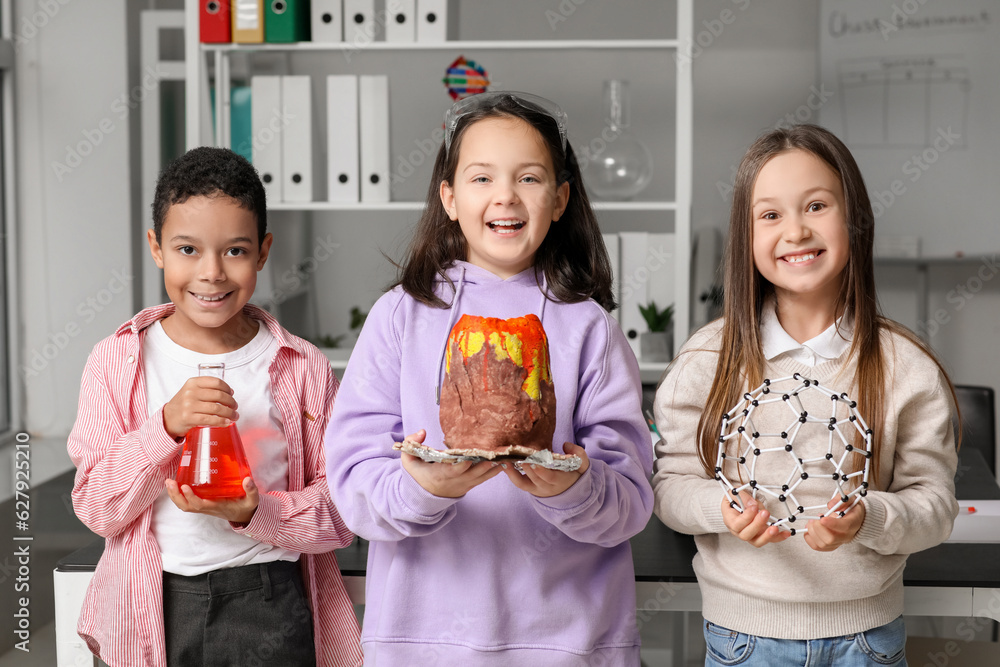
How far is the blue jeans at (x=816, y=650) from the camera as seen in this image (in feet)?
3.64

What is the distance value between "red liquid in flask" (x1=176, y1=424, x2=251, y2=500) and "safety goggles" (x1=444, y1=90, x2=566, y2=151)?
46 cm

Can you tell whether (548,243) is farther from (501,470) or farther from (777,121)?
(777,121)

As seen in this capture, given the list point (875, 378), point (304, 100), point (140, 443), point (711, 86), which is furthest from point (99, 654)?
point (711, 86)

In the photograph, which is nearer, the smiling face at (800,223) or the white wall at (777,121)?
the smiling face at (800,223)

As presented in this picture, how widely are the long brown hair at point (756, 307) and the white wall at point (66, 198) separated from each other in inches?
127

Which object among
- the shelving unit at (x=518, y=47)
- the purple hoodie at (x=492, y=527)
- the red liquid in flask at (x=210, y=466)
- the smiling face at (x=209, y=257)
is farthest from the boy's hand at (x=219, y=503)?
the shelving unit at (x=518, y=47)

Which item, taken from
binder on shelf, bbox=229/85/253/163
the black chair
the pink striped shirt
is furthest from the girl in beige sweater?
binder on shelf, bbox=229/85/253/163

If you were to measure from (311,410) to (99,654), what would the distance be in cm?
42

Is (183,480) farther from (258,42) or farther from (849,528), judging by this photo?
(258,42)

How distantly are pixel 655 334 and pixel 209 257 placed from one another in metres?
Result: 1.93

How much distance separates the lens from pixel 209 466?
1.08 meters

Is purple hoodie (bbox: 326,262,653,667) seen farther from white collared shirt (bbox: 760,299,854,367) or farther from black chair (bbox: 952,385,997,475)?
black chair (bbox: 952,385,997,475)

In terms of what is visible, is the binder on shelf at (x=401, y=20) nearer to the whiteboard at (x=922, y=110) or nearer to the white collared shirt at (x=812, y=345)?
the whiteboard at (x=922, y=110)

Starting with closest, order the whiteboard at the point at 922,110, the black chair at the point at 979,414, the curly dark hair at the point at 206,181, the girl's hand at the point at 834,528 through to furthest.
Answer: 1. the girl's hand at the point at 834,528
2. the curly dark hair at the point at 206,181
3. the black chair at the point at 979,414
4. the whiteboard at the point at 922,110
